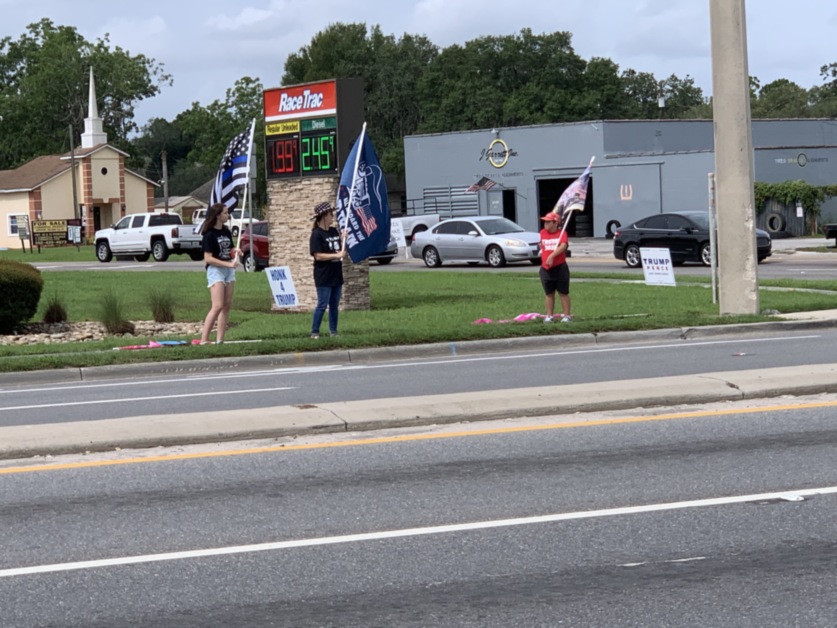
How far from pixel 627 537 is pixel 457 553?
3.00ft

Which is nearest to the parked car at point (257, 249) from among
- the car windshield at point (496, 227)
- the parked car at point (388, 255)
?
Result: the parked car at point (388, 255)

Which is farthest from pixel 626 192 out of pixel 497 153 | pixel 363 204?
pixel 363 204

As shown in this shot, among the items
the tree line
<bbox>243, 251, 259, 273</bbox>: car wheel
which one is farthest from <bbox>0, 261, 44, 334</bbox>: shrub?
the tree line

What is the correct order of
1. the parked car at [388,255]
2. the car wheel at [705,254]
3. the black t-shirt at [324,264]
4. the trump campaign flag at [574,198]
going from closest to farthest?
the black t-shirt at [324,264]
the trump campaign flag at [574,198]
the car wheel at [705,254]
the parked car at [388,255]

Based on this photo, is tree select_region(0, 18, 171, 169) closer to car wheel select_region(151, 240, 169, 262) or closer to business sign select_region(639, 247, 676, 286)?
car wheel select_region(151, 240, 169, 262)

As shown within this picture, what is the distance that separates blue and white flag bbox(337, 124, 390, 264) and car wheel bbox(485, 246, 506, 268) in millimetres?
16404

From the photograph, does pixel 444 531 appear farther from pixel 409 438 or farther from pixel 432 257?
pixel 432 257

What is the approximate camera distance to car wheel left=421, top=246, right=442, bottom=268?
38.1 metres

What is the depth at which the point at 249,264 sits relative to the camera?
37.1 m

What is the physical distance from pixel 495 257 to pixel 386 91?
66325 millimetres

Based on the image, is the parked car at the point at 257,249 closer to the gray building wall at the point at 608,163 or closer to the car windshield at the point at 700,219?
the car windshield at the point at 700,219

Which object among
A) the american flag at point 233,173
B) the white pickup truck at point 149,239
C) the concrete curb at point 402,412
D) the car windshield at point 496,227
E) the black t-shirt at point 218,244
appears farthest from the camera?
the white pickup truck at point 149,239

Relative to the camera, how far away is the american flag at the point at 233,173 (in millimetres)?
18953

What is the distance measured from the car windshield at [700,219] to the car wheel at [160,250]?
68.5ft
